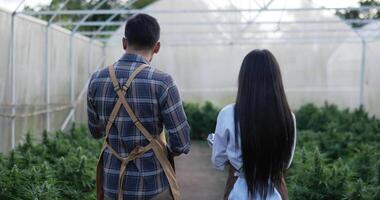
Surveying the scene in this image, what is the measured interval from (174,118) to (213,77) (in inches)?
472

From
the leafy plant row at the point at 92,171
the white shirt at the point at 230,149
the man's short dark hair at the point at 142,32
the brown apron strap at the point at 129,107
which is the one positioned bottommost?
the leafy plant row at the point at 92,171

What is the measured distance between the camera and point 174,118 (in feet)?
7.90

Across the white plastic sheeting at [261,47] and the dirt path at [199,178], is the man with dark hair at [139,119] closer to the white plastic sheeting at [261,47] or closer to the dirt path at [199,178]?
the dirt path at [199,178]

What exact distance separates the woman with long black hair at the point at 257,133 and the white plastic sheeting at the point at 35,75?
4.71 metres

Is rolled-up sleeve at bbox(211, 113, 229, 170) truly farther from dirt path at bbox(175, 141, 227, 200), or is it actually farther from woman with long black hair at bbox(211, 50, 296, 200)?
dirt path at bbox(175, 141, 227, 200)

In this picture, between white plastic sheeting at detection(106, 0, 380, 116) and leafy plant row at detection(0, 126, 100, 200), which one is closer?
leafy plant row at detection(0, 126, 100, 200)

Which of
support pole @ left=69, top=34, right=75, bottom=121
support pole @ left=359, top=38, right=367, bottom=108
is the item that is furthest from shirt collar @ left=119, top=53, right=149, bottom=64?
support pole @ left=359, top=38, right=367, bottom=108

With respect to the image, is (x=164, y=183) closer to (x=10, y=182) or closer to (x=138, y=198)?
(x=138, y=198)

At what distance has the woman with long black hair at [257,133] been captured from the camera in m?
2.39

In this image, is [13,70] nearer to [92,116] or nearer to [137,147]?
[92,116]

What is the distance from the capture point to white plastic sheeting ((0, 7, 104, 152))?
673 centimetres

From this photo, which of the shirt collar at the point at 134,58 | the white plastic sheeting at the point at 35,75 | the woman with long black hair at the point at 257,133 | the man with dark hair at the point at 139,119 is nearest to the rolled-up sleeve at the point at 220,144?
the woman with long black hair at the point at 257,133

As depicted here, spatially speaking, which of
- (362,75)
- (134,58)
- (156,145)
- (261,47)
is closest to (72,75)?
(261,47)

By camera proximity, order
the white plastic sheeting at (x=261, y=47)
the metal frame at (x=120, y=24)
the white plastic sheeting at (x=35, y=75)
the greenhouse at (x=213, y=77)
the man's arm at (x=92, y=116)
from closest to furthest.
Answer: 1. the man's arm at (x=92, y=116)
2. the greenhouse at (x=213, y=77)
3. the white plastic sheeting at (x=35, y=75)
4. the metal frame at (x=120, y=24)
5. the white plastic sheeting at (x=261, y=47)
